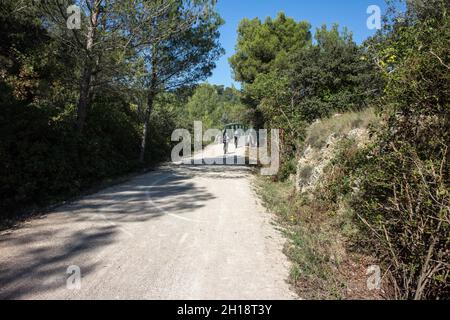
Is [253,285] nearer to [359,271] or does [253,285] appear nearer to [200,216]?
[359,271]

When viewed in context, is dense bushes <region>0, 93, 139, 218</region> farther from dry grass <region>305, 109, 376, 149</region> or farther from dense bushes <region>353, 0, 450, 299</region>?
dry grass <region>305, 109, 376, 149</region>

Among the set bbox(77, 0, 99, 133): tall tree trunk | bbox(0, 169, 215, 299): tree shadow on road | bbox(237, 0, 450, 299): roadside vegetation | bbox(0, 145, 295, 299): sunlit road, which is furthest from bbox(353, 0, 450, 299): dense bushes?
bbox(77, 0, 99, 133): tall tree trunk

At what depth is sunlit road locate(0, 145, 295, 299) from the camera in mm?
4071

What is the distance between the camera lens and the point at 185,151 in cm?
3066

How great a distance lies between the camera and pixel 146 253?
5.27 meters

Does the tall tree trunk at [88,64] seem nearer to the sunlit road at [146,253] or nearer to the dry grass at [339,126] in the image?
the sunlit road at [146,253]

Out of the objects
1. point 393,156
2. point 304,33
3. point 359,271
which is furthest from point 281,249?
point 304,33

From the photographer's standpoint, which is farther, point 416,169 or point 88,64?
point 88,64

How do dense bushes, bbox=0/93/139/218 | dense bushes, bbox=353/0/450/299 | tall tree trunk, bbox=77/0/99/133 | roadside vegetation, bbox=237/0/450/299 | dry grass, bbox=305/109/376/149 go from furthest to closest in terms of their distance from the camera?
tall tree trunk, bbox=77/0/99/133 → dry grass, bbox=305/109/376/149 → dense bushes, bbox=0/93/139/218 → roadside vegetation, bbox=237/0/450/299 → dense bushes, bbox=353/0/450/299

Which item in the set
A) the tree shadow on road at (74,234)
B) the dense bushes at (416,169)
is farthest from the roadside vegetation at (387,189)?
the tree shadow on road at (74,234)

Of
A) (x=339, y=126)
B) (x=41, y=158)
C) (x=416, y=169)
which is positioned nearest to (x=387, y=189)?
(x=416, y=169)

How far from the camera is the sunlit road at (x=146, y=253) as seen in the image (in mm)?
4071

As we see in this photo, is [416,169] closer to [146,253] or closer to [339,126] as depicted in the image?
[146,253]
